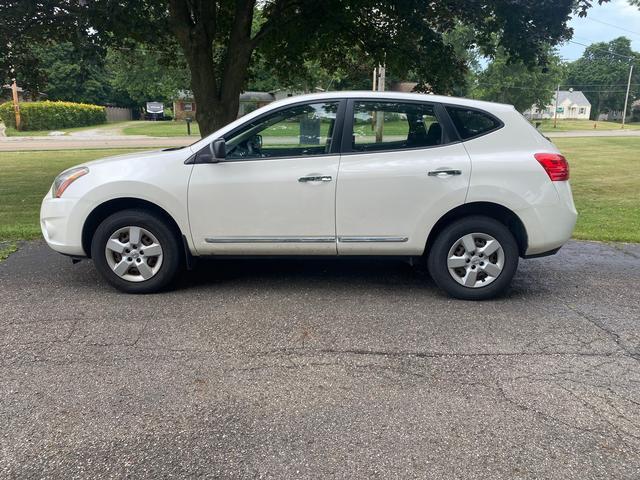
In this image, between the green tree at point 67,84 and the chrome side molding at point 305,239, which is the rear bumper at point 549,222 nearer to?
the chrome side molding at point 305,239

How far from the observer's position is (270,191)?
4.80m

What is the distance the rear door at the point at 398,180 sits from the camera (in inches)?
187

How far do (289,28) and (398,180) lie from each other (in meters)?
7.20

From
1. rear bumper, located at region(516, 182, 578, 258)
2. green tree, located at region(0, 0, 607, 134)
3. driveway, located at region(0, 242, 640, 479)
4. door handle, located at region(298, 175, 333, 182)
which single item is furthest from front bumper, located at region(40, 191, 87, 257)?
rear bumper, located at region(516, 182, 578, 258)

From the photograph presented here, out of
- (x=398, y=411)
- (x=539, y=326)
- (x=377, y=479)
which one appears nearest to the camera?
(x=377, y=479)

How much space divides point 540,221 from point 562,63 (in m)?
72.6

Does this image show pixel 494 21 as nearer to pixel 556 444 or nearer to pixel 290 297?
pixel 290 297

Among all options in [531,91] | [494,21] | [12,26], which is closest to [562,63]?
[531,91]

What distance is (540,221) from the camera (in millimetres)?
4758

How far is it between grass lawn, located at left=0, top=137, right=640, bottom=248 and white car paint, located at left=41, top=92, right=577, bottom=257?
3.22 meters

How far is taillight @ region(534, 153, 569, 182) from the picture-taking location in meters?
4.72

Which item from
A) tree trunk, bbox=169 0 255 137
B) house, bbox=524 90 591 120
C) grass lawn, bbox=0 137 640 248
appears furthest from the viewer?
house, bbox=524 90 591 120

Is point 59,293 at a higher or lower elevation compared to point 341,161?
lower

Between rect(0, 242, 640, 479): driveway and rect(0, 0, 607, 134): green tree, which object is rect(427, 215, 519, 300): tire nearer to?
rect(0, 242, 640, 479): driveway
